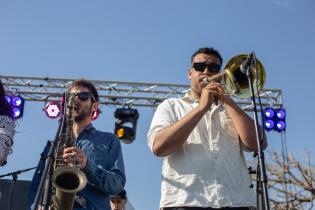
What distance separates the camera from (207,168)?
3652 mm

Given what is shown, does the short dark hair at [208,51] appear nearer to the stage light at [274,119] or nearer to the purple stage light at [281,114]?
the stage light at [274,119]

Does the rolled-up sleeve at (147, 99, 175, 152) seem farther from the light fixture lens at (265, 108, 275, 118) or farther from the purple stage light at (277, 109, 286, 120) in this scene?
the purple stage light at (277, 109, 286, 120)

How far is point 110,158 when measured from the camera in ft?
13.9

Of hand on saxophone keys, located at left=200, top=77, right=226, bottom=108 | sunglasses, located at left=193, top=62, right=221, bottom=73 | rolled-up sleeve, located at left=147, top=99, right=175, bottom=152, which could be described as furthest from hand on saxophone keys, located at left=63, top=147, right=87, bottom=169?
sunglasses, located at left=193, top=62, right=221, bottom=73

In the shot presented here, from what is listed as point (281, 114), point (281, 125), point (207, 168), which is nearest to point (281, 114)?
point (281, 114)

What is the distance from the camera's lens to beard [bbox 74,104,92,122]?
4457 millimetres

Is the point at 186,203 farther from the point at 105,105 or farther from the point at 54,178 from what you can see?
the point at 105,105

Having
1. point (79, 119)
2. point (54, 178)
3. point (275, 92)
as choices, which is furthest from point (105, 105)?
point (54, 178)

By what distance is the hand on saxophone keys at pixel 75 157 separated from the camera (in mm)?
3855

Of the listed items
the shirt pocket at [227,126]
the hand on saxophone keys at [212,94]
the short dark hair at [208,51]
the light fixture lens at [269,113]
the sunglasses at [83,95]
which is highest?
the short dark hair at [208,51]

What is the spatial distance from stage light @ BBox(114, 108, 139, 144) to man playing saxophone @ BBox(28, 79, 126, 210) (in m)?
6.70

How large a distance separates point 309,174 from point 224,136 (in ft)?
43.5

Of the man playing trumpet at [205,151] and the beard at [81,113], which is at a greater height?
the beard at [81,113]

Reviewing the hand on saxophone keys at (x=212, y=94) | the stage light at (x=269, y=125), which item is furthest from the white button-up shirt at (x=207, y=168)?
the stage light at (x=269, y=125)
